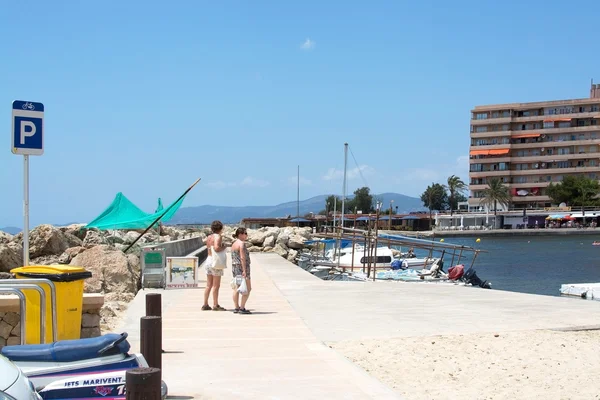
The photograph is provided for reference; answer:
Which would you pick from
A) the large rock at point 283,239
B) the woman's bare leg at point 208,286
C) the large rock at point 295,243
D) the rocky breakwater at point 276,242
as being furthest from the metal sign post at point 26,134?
the large rock at point 295,243

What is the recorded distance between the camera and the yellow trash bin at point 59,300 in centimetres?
716

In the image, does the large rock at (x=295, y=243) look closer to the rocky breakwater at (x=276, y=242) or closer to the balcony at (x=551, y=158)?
the rocky breakwater at (x=276, y=242)

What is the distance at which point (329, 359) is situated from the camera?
29.7 ft

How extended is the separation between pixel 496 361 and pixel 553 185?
116 m

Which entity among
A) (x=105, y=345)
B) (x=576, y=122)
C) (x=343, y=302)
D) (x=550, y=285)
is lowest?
(x=550, y=285)

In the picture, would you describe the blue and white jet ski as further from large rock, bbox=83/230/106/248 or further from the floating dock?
the floating dock

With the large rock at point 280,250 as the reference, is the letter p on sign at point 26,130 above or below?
above

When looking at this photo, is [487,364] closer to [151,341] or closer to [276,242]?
[151,341]

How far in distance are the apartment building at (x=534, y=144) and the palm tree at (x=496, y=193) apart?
6.68 feet

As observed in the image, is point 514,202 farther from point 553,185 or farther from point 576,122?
point 576,122

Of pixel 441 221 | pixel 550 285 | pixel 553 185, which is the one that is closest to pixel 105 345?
pixel 550 285

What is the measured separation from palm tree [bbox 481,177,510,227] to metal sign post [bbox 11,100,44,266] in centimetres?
11626

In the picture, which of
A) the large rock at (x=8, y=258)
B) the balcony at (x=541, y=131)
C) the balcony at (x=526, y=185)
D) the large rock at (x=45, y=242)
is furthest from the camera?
the balcony at (x=526, y=185)

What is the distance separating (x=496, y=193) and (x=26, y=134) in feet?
384
